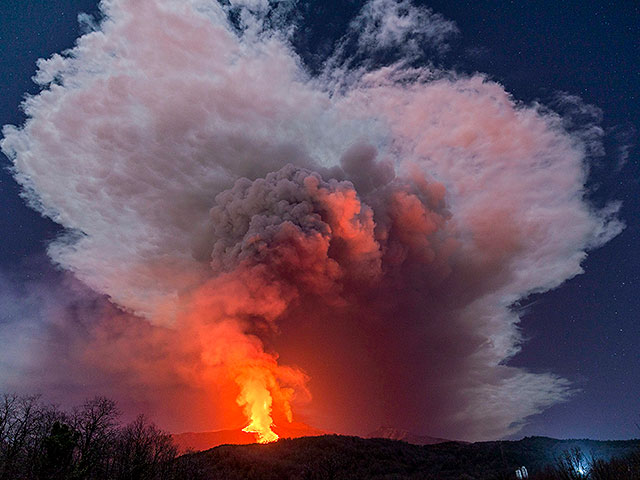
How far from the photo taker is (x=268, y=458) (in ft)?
232

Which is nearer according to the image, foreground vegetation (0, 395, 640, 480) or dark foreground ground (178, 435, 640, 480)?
foreground vegetation (0, 395, 640, 480)

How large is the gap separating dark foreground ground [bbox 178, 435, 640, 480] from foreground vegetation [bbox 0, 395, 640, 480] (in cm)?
17

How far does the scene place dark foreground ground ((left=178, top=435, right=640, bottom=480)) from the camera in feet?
210

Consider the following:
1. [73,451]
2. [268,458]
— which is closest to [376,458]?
[268,458]

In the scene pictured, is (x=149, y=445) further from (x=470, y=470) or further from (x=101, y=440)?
(x=470, y=470)

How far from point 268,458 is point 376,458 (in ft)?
75.0

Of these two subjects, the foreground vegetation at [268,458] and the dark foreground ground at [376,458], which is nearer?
the foreground vegetation at [268,458]

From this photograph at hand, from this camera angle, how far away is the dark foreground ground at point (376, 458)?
63.9 metres

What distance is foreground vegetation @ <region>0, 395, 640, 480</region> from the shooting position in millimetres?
47531

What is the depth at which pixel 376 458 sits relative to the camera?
8106cm

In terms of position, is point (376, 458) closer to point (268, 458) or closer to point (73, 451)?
point (268, 458)

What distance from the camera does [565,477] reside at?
53688 millimetres

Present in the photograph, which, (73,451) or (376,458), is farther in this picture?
(376,458)

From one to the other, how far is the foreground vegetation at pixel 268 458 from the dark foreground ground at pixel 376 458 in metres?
0.17
